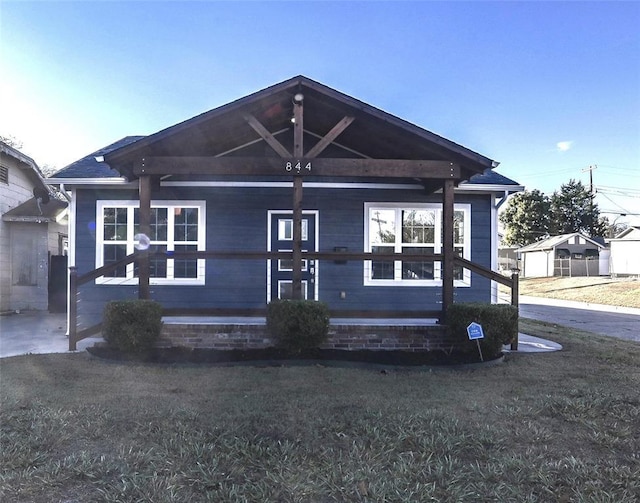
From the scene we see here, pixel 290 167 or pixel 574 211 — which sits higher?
pixel 574 211

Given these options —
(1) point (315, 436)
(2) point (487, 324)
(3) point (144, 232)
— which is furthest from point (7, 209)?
(2) point (487, 324)

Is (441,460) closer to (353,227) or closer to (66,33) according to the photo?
(353,227)

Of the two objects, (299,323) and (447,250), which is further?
(447,250)

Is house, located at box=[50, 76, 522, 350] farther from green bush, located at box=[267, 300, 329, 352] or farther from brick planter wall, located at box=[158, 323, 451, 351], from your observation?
green bush, located at box=[267, 300, 329, 352]

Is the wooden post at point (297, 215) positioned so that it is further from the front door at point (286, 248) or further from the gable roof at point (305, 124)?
the front door at point (286, 248)

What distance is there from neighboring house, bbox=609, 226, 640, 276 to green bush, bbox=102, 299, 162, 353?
34015 mm

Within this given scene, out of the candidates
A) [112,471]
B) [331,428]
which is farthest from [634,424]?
[112,471]

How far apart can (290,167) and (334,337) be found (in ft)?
8.46

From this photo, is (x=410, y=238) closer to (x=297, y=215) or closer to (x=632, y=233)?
(x=297, y=215)

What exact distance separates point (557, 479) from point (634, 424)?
151cm

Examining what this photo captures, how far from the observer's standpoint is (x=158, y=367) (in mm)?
5457

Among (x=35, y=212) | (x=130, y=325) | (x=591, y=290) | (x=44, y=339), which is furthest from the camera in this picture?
(x=591, y=290)

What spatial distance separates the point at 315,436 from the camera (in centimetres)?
326

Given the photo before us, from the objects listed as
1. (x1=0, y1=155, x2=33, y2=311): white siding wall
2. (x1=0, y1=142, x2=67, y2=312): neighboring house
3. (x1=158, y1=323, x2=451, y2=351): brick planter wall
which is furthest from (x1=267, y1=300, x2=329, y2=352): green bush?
(x1=0, y1=155, x2=33, y2=311): white siding wall
